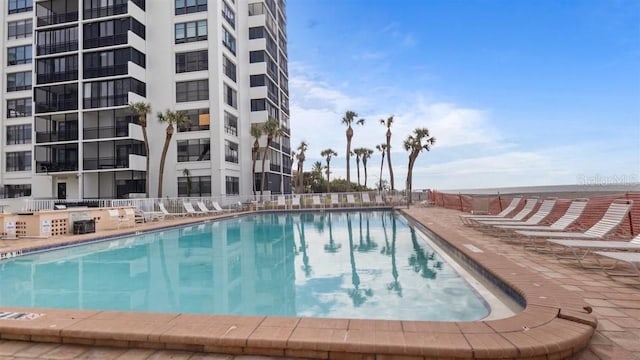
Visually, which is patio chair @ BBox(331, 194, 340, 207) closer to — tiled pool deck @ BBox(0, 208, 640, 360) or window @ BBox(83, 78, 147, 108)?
window @ BBox(83, 78, 147, 108)

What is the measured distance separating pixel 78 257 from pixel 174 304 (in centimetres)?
504

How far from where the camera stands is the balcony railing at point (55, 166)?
26484 millimetres

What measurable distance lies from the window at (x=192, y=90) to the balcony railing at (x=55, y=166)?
830cm

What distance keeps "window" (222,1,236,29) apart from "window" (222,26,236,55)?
0.96 m

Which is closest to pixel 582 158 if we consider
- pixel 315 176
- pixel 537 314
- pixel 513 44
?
pixel 513 44

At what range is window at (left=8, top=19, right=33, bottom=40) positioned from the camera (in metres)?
31.2

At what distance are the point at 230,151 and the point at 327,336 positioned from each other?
85.7 feet

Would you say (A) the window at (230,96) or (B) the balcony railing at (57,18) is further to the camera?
(A) the window at (230,96)

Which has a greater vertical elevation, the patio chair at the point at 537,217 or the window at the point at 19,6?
the window at the point at 19,6

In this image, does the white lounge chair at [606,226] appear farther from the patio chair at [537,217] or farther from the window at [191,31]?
the window at [191,31]

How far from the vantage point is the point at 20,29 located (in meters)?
31.4

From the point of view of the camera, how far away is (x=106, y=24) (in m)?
26.5

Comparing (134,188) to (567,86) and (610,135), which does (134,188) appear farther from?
(610,135)

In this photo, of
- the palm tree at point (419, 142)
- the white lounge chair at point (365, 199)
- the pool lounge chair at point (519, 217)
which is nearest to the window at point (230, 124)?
the white lounge chair at point (365, 199)
